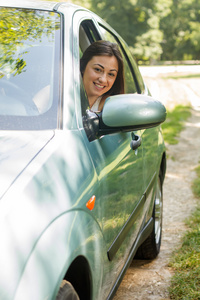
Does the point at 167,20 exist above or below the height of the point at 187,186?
below

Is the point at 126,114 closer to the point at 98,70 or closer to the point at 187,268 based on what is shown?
the point at 98,70

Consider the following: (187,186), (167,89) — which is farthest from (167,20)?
(187,186)

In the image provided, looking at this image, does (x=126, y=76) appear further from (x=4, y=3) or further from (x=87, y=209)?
(x=87, y=209)

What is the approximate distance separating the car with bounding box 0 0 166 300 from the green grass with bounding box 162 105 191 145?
7.47 m

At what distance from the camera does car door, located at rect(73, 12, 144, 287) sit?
2.05m

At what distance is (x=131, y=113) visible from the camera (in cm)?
216

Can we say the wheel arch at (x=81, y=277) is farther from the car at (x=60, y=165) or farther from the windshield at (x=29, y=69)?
the windshield at (x=29, y=69)

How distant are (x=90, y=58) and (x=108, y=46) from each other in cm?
14

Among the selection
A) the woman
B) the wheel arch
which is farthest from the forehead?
the wheel arch

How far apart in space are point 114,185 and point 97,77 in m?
0.96

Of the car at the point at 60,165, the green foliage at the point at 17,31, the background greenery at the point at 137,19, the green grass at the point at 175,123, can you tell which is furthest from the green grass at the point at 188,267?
the background greenery at the point at 137,19

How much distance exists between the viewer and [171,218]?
17.1 feet

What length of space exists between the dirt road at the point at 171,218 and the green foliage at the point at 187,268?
75 mm

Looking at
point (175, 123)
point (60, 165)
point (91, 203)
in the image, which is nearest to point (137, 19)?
point (175, 123)
